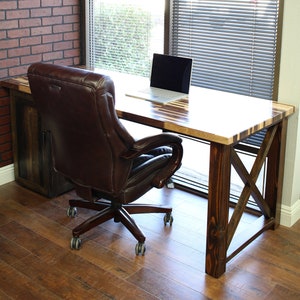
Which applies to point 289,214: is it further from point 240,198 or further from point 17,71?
point 17,71

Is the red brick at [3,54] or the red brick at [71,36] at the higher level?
the red brick at [71,36]

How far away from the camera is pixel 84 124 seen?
8.97 ft

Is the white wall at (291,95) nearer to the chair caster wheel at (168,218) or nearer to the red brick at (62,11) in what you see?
the chair caster wheel at (168,218)

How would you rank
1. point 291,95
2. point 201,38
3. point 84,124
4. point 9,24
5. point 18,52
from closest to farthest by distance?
point 84,124 → point 291,95 → point 201,38 → point 9,24 → point 18,52

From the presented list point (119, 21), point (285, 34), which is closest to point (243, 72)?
point (285, 34)

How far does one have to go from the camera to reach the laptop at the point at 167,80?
3.32 meters

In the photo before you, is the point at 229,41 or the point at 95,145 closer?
the point at 95,145

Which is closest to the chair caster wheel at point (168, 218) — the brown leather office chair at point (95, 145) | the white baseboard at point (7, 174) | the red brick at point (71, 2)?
the brown leather office chair at point (95, 145)

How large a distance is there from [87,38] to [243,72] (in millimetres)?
1369

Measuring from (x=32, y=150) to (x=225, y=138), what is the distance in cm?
163

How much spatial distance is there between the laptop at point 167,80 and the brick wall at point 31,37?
922 millimetres

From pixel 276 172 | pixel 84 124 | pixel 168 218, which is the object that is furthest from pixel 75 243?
pixel 276 172

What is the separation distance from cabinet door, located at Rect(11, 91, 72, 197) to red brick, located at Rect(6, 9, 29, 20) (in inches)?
19.7

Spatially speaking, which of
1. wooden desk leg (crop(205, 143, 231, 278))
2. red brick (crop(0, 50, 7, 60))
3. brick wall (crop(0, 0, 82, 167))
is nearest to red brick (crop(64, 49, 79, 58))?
brick wall (crop(0, 0, 82, 167))
